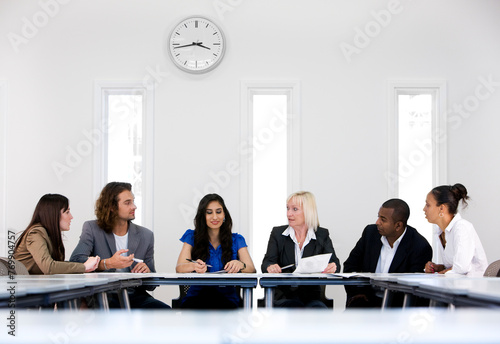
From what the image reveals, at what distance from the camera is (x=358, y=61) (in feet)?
17.8

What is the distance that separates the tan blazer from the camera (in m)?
3.44

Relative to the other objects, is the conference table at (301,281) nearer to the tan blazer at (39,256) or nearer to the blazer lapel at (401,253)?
the blazer lapel at (401,253)

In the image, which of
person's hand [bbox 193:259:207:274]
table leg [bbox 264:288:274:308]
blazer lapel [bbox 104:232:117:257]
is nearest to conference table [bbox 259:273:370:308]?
table leg [bbox 264:288:274:308]

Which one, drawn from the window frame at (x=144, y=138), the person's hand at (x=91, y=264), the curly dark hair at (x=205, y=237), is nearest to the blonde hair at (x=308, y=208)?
the curly dark hair at (x=205, y=237)

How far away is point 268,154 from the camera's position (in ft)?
17.8

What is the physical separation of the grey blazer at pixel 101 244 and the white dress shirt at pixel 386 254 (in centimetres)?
156

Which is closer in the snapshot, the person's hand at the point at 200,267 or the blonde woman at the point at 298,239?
the person's hand at the point at 200,267

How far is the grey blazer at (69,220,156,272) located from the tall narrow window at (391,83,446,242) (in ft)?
7.86

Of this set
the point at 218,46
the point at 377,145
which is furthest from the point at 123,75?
the point at 377,145

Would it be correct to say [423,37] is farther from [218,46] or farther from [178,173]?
[178,173]

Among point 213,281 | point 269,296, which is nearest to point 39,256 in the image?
point 213,281

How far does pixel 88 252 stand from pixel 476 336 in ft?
11.6

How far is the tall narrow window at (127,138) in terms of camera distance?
5402mm

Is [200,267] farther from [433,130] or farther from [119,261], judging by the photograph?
[433,130]
